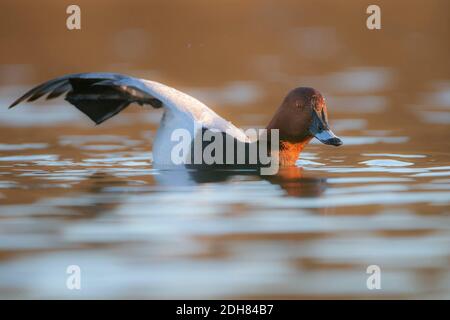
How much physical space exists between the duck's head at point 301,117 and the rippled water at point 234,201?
1.03 feet

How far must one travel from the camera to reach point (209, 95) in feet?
49.6

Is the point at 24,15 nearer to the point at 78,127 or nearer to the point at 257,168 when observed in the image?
the point at 78,127

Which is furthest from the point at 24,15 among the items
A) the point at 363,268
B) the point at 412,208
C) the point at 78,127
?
the point at 363,268

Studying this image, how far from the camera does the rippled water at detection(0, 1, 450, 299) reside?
20.8ft

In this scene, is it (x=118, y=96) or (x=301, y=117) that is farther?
(x=118, y=96)

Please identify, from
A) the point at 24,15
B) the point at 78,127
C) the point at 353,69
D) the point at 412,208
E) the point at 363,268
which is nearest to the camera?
the point at 363,268

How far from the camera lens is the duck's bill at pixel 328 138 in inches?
388

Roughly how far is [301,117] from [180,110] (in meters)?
1.10

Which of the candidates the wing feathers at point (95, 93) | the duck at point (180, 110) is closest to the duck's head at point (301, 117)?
the duck at point (180, 110)

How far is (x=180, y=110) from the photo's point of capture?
993cm
